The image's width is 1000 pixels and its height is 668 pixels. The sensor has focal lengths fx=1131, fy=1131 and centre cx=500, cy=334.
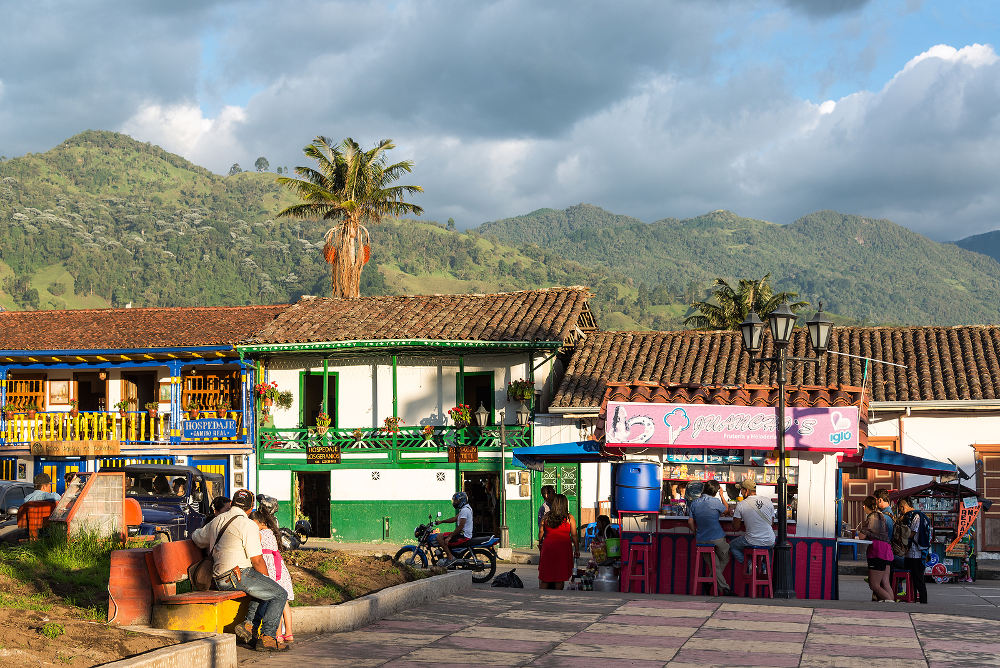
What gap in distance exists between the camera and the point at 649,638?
10.3m

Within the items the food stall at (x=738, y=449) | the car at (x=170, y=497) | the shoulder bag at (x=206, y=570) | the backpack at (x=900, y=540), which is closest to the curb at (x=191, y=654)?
the shoulder bag at (x=206, y=570)

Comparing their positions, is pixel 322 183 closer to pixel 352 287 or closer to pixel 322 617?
pixel 352 287

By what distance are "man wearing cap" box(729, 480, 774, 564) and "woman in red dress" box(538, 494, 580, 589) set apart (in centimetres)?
212

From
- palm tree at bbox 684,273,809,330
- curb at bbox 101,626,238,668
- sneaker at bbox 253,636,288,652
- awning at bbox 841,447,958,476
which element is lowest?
sneaker at bbox 253,636,288,652

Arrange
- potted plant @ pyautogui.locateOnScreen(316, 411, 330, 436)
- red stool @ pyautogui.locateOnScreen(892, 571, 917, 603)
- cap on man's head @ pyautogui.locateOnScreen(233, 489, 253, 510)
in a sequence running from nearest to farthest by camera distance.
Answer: cap on man's head @ pyautogui.locateOnScreen(233, 489, 253, 510) → red stool @ pyautogui.locateOnScreen(892, 571, 917, 603) → potted plant @ pyautogui.locateOnScreen(316, 411, 330, 436)

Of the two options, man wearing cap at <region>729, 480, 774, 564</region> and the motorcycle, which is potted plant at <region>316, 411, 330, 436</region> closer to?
the motorcycle

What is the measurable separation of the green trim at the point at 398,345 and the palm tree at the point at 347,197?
10.5m

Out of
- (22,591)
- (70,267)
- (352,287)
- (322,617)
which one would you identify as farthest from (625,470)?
(70,267)

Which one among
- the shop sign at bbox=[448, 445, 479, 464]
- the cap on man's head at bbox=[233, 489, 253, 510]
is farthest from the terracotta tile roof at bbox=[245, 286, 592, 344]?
the cap on man's head at bbox=[233, 489, 253, 510]

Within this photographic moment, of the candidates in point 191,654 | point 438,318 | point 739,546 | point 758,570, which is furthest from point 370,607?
point 438,318

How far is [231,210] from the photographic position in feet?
630

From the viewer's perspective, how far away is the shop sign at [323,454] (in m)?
29.7

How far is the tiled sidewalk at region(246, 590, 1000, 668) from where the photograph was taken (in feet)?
30.1

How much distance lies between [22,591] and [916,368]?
22.7 metres
